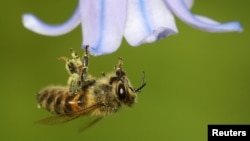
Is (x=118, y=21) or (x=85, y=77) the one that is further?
(x=85, y=77)

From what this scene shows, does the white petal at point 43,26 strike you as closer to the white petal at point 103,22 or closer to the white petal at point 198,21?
the white petal at point 103,22

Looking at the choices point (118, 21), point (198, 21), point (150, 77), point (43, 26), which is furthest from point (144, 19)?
point (150, 77)

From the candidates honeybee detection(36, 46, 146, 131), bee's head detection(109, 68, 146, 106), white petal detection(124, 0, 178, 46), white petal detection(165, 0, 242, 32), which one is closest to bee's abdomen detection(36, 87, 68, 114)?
honeybee detection(36, 46, 146, 131)

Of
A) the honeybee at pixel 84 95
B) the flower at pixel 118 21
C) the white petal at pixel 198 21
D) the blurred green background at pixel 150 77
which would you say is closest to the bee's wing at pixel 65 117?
the honeybee at pixel 84 95

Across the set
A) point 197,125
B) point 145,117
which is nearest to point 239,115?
point 197,125

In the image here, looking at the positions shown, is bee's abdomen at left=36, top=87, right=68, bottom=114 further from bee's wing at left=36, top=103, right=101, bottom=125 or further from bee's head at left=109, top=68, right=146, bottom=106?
bee's head at left=109, top=68, right=146, bottom=106

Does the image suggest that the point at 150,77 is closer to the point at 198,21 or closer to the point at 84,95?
the point at 84,95
